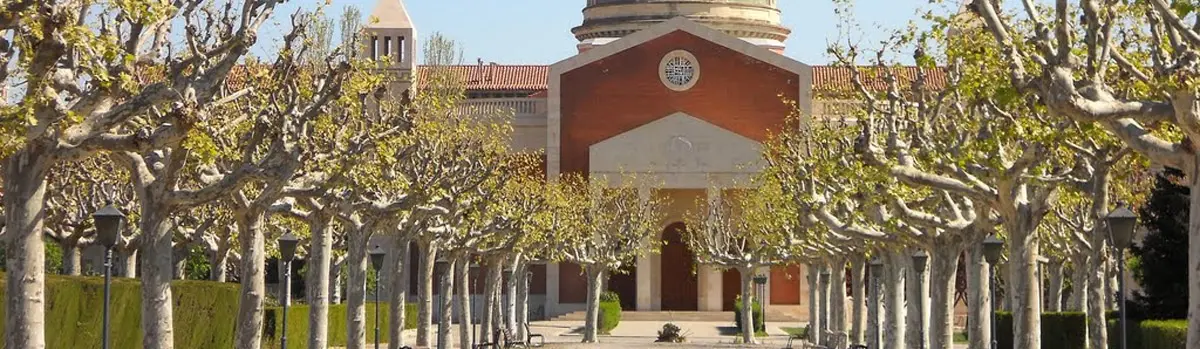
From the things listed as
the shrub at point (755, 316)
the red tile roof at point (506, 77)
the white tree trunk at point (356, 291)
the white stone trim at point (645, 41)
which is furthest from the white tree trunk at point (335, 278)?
the red tile roof at point (506, 77)

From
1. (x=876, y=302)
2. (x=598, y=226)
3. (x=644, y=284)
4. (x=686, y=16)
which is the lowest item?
(x=876, y=302)

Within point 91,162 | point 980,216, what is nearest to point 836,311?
point 91,162

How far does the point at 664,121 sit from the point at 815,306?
22696mm

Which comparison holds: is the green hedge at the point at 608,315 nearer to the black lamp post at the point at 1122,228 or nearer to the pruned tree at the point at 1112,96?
the black lamp post at the point at 1122,228

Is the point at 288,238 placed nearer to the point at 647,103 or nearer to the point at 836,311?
the point at 836,311

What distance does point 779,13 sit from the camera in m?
109

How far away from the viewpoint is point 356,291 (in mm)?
41250

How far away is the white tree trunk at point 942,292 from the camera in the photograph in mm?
37281

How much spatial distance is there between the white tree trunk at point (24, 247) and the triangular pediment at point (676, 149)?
70.2 metres

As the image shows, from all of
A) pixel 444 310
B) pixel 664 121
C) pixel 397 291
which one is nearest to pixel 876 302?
pixel 444 310

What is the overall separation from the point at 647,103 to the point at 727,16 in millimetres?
10677

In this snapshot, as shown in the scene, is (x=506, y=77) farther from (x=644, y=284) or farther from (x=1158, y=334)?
(x=1158, y=334)

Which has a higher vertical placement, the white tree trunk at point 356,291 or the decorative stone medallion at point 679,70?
the decorative stone medallion at point 679,70

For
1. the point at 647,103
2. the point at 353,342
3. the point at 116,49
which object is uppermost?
the point at 647,103
